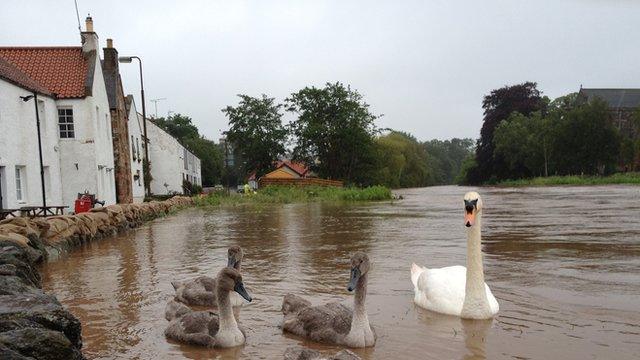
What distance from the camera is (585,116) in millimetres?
63281

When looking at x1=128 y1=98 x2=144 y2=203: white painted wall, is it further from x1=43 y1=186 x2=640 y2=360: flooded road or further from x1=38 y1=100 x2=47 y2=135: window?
x1=43 y1=186 x2=640 y2=360: flooded road

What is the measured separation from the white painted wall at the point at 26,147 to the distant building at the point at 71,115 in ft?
0.15

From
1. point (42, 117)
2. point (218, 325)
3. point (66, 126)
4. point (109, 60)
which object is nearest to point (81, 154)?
point (66, 126)

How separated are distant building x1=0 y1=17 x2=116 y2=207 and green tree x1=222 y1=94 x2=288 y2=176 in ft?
124

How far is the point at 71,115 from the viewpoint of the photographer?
25344mm

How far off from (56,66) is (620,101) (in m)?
83.7

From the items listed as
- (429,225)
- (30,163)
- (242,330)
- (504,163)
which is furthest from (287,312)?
(504,163)

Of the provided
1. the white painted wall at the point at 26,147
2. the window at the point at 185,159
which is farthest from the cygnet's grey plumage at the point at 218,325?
the window at the point at 185,159

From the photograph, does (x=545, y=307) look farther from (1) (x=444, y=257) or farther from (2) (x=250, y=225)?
(2) (x=250, y=225)

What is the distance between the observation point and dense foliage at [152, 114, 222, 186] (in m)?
99.2

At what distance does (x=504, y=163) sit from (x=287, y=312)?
75852 millimetres

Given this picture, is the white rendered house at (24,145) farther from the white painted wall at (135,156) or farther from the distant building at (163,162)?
the distant building at (163,162)

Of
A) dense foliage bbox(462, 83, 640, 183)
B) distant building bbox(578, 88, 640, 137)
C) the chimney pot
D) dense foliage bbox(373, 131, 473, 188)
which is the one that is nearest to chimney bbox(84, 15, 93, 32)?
the chimney pot

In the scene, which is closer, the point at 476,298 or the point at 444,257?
the point at 476,298
